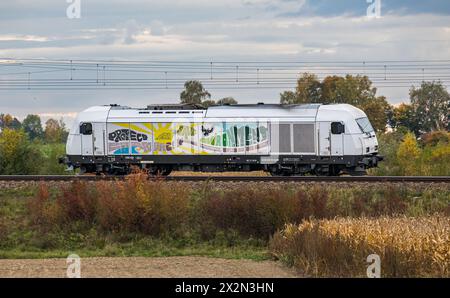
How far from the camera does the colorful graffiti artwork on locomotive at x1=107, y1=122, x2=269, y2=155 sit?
41.3 metres

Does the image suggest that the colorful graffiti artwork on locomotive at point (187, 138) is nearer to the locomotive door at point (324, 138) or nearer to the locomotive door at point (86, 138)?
the locomotive door at point (86, 138)

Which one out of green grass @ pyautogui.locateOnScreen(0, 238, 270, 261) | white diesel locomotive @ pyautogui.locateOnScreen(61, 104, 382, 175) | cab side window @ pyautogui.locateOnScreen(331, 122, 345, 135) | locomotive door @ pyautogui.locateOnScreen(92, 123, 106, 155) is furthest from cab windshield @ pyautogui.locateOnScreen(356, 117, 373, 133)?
green grass @ pyautogui.locateOnScreen(0, 238, 270, 261)

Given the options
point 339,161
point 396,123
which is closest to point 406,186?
point 339,161

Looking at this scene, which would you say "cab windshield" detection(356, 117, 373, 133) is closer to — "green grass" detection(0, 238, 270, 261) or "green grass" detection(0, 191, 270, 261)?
"green grass" detection(0, 191, 270, 261)

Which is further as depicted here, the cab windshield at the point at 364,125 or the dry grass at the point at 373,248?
the cab windshield at the point at 364,125

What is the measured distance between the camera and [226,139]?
41.5 meters

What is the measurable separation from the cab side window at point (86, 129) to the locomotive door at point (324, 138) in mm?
11557

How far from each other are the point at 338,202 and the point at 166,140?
1249 cm

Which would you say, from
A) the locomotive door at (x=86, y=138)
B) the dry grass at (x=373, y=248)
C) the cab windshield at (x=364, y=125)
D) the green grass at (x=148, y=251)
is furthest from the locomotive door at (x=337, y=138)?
the dry grass at (x=373, y=248)

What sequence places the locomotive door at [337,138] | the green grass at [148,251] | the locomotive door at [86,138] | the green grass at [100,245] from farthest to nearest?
the locomotive door at [86,138] < the locomotive door at [337,138] < the green grass at [100,245] < the green grass at [148,251]

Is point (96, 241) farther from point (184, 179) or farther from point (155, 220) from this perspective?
point (184, 179)

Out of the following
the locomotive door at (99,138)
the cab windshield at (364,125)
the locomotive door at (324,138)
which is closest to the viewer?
the locomotive door at (324,138)

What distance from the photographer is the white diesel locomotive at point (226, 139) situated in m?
40.3

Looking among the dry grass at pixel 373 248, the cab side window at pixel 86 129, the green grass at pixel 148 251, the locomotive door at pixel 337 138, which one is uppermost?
the cab side window at pixel 86 129
